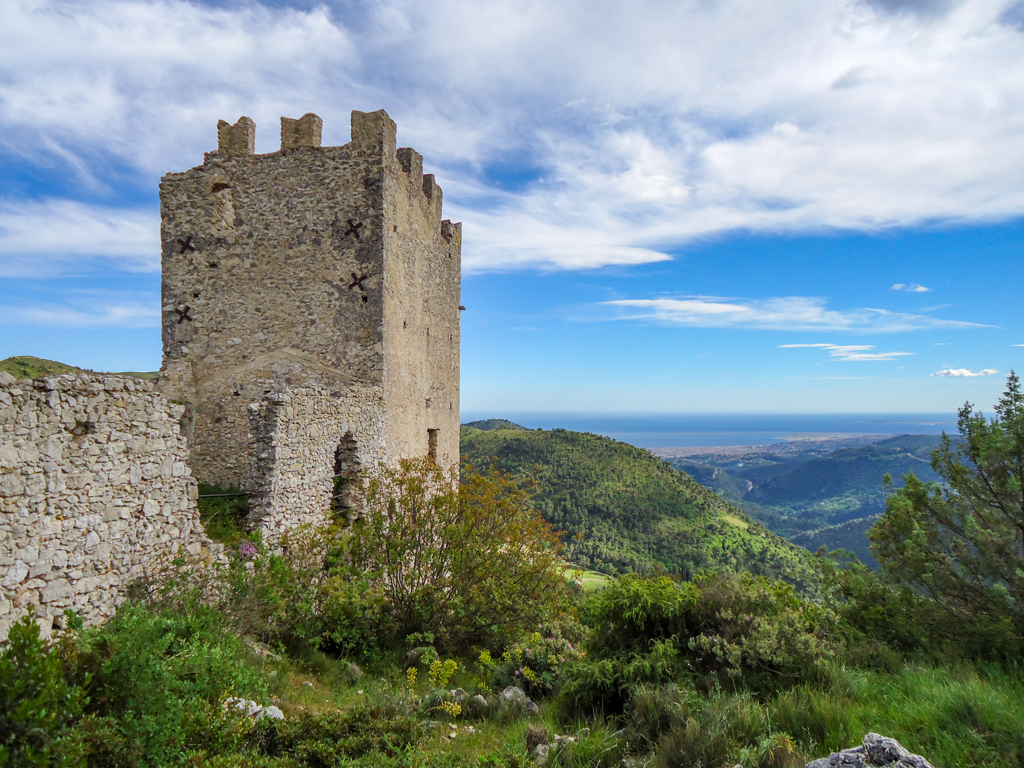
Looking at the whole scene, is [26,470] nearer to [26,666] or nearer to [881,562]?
[26,666]

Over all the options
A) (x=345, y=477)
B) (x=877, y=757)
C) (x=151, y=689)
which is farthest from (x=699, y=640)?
(x=345, y=477)

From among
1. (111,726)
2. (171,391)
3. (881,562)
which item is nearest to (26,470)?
(111,726)

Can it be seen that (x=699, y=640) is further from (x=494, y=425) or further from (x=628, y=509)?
(x=494, y=425)

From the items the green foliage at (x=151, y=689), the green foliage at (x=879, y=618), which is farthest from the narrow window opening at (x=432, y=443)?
the green foliage at (x=151, y=689)

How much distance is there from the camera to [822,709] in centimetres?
459

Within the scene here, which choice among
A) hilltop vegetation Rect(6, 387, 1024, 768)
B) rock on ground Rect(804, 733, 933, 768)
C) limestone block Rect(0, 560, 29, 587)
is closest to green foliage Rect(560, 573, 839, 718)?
hilltop vegetation Rect(6, 387, 1024, 768)

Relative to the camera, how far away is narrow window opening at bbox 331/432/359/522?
9102 mm

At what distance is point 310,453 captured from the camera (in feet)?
27.0

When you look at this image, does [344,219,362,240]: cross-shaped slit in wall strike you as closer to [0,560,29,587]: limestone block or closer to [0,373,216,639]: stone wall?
[0,373,216,639]: stone wall

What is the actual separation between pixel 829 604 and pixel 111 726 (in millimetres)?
8269

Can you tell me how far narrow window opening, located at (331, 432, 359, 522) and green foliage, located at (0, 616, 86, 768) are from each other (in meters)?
5.90

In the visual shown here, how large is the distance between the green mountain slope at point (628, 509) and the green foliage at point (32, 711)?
42.7 metres

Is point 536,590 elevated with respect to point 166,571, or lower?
lower

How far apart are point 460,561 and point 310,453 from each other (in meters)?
2.78
